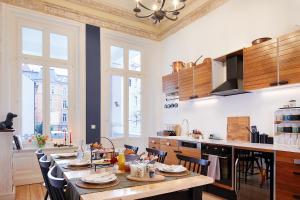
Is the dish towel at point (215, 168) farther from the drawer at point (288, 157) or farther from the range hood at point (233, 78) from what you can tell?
the range hood at point (233, 78)

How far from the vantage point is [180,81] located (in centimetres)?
506

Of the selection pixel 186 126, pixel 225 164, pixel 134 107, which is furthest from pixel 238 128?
pixel 134 107

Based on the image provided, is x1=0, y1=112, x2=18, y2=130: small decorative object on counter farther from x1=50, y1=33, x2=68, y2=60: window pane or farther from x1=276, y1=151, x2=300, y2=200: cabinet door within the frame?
x1=276, y1=151, x2=300, y2=200: cabinet door

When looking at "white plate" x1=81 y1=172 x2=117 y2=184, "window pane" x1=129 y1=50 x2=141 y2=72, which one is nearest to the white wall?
"window pane" x1=129 y1=50 x2=141 y2=72

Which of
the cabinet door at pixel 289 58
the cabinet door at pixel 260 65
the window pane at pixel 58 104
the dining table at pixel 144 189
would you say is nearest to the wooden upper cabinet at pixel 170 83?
the cabinet door at pixel 260 65

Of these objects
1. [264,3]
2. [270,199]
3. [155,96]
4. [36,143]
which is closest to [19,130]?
[36,143]

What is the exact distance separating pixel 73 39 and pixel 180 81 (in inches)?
103

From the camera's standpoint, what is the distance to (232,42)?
421cm

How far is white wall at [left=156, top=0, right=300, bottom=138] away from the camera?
3412 mm

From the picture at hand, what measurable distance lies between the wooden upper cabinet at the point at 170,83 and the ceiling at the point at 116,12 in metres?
1.28

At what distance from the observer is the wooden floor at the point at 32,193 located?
3574mm

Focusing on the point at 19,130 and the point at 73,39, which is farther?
the point at 73,39

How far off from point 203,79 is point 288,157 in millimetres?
2163

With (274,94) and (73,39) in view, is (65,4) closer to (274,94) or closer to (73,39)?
(73,39)
